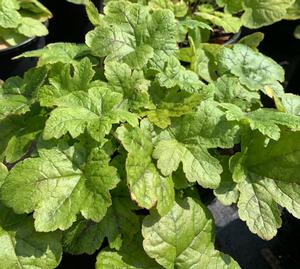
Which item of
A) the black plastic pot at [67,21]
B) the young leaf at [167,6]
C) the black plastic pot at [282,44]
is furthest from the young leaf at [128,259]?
the black plastic pot at [282,44]

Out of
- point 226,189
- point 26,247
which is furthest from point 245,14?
point 26,247

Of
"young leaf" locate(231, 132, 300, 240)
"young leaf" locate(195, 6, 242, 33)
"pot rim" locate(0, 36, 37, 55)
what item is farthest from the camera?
"pot rim" locate(0, 36, 37, 55)

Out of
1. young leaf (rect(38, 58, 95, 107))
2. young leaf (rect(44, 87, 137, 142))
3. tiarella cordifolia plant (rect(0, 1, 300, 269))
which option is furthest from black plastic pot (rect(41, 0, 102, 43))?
young leaf (rect(44, 87, 137, 142))

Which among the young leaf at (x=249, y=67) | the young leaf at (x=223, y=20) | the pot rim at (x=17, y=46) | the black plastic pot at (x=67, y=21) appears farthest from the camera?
the black plastic pot at (x=67, y=21)

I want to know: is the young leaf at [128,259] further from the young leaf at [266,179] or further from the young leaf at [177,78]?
the young leaf at [177,78]

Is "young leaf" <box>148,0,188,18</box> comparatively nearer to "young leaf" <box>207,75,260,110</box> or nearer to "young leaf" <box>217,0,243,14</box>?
"young leaf" <box>217,0,243,14</box>

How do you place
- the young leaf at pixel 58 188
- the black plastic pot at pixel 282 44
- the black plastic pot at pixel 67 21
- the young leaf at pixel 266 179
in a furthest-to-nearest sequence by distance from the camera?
the black plastic pot at pixel 282 44
the black plastic pot at pixel 67 21
the young leaf at pixel 266 179
the young leaf at pixel 58 188
